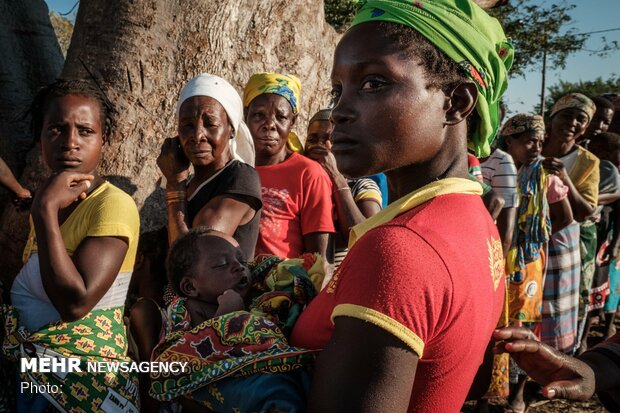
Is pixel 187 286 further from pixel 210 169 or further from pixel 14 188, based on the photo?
pixel 14 188

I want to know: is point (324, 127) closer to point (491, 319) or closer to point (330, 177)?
point (330, 177)

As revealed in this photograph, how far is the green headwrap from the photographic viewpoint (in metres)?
1.21

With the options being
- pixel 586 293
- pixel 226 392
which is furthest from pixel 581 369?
pixel 586 293

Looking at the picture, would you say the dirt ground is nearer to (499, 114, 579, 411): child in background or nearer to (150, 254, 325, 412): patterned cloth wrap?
(499, 114, 579, 411): child in background

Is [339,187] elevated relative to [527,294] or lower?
elevated

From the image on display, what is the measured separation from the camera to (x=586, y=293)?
5.30 m

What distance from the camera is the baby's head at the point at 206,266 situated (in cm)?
204

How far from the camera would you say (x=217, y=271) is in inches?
81.7

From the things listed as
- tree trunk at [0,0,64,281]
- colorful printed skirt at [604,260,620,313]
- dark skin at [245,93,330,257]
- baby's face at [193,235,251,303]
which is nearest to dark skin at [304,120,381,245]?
dark skin at [245,93,330,257]

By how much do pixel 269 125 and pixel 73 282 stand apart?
1727 mm

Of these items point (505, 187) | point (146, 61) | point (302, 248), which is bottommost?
point (302, 248)

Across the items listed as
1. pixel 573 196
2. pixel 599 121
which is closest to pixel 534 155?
pixel 573 196

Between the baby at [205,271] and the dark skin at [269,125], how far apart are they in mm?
1158

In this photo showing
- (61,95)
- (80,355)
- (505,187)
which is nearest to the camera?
(80,355)
